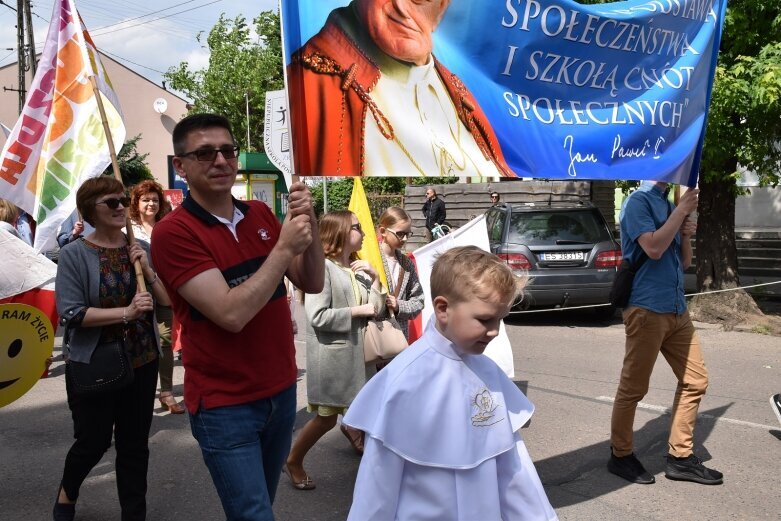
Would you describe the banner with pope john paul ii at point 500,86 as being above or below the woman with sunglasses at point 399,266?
above

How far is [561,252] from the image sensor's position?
1102 cm

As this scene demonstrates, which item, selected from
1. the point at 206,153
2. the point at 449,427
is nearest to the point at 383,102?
the point at 206,153

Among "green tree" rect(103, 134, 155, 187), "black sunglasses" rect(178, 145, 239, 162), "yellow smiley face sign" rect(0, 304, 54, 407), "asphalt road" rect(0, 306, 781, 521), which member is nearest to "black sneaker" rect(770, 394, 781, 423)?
"asphalt road" rect(0, 306, 781, 521)

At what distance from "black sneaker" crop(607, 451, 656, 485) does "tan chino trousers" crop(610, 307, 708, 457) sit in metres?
0.10

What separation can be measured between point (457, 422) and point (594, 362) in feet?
20.8

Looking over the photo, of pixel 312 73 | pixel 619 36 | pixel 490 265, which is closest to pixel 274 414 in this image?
pixel 490 265

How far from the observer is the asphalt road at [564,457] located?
442cm

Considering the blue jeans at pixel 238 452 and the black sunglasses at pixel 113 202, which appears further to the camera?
the black sunglasses at pixel 113 202

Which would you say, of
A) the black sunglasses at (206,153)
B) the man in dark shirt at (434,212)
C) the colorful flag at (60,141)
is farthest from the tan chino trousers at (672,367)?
the man in dark shirt at (434,212)

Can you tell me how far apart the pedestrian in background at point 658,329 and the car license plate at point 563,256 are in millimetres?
6316

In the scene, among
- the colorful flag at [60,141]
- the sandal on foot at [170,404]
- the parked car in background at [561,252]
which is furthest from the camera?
the parked car in background at [561,252]

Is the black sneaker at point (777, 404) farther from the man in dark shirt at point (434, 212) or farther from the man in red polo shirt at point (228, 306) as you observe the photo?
the man in dark shirt at point (434, 212)

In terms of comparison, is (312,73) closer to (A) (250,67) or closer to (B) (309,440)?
(B) (309,440)

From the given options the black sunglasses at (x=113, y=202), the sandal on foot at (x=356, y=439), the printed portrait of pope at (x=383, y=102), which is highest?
the printed portrait of pope at (x=383, y=102)
